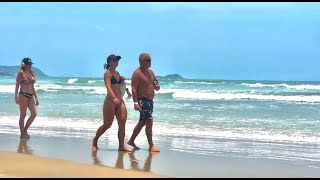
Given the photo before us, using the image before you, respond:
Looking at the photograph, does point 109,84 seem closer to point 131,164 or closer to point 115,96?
point 115,96

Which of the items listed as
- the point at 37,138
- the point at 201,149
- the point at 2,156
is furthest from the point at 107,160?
the point at 37,138

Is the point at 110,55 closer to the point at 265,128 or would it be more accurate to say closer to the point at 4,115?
the point at 265,128

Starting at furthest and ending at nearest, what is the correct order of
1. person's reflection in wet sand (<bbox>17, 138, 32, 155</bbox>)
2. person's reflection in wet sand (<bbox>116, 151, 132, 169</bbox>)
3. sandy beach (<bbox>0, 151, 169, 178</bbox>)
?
person's reflection in wet sand (<bbox>17, 138, 32, 155</bbox>) → person's reflection in wet sand (<bbox>116, 151, 132, 169</bbox>) → sandy beach (<bbox>0, 151, 169, 178</bbox>)

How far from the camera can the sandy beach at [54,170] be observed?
5469 millimetres

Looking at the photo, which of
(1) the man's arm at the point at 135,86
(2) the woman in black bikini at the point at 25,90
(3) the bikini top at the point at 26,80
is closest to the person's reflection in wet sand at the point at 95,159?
(1) the man's arm at the point at 135,86

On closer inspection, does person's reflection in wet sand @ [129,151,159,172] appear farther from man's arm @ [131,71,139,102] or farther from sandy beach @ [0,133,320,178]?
man's arm @ [131,71,139,102]

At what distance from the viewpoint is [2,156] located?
666 cm

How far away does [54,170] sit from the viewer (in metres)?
5.75

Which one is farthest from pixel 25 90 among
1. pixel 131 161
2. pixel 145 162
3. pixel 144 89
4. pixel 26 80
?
pixel 145 162

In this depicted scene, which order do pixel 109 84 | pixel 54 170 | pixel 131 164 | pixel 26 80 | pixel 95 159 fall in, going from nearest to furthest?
pixel 54 170 < pixel 131 164 < pixel 95 159 < pixel 109 84 < pixel 26 80

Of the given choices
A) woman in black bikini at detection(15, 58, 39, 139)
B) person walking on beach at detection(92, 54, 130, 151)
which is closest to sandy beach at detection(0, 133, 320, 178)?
person walking on beach at detection(92, 54, 130, 151)

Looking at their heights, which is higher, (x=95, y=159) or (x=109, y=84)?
(x=109, y=84)

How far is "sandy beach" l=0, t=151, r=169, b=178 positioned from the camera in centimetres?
547

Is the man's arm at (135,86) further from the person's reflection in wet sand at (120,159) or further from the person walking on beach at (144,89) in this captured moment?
the person's reflection in wet sand at (120,159)
